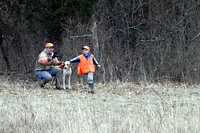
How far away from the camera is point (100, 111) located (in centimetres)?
1054

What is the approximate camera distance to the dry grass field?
8.58 metres

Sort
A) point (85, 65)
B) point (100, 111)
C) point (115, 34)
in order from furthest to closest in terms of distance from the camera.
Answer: point (115, 34) → point (85, 65) → point (100, 111)

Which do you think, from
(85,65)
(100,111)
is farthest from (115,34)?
(100,111)

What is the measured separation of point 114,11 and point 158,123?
1647 centimetres

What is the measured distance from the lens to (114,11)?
80.9 ft

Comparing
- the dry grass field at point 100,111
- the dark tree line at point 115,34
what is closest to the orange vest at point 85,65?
the dry grass field at point 100,111

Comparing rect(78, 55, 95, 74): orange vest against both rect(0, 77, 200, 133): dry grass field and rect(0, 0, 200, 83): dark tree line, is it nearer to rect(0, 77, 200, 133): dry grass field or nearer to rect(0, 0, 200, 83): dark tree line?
rect(0, 77, 200, 133): dry grass field

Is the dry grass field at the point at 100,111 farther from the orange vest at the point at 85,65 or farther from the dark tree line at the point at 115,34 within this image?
the dark tree line at the point at 115,34

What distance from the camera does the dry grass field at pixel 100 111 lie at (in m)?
8.58

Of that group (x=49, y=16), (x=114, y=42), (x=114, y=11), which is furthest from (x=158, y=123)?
(x=114, y=11)

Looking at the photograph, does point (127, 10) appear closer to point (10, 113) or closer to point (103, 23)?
point (103, 23)

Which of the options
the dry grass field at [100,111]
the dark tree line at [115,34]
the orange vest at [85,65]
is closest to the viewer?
the dry grass field at [100,111]

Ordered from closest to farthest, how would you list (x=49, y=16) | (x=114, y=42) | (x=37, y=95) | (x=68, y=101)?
(x=68, y=101)
(x=37, y=95)
(x=49, y=16)
(x=114, y=42)

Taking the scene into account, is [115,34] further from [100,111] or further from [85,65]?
[100,111]
